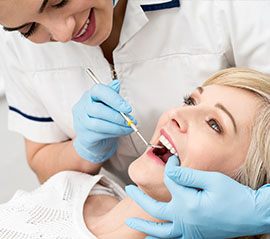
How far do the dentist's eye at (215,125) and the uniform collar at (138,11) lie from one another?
355 mm

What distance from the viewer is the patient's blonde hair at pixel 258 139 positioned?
1365 millimetres

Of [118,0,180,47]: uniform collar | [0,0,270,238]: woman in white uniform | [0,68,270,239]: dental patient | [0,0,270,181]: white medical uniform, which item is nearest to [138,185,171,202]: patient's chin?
[0,68,270,239]: dental patient

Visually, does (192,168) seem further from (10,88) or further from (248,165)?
A: (10,88)

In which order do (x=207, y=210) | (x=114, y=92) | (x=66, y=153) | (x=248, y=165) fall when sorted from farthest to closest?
1. (x=66, y=153)
2. (x=114, y=92)
3. (x=248, y=165)
4. (x=207, y=210)

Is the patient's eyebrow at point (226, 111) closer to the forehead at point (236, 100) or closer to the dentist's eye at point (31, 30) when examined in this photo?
the forehead at point (236, 100)

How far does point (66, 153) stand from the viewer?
1.86m

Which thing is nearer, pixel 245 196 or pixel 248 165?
pixel 245 196

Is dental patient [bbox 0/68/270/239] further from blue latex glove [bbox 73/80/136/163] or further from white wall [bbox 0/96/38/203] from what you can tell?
white wall [bbox 0/96/38/203]

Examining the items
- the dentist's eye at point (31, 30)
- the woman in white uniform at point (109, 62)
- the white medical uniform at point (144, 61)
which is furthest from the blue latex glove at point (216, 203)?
the dentist's eye at point (31, 30)

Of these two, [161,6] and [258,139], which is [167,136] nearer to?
[258,139]

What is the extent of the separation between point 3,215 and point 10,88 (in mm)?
483

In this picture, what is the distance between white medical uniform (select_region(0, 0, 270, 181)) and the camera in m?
1.49

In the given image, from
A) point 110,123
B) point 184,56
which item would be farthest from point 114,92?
point 184,56

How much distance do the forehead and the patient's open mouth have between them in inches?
6.0
